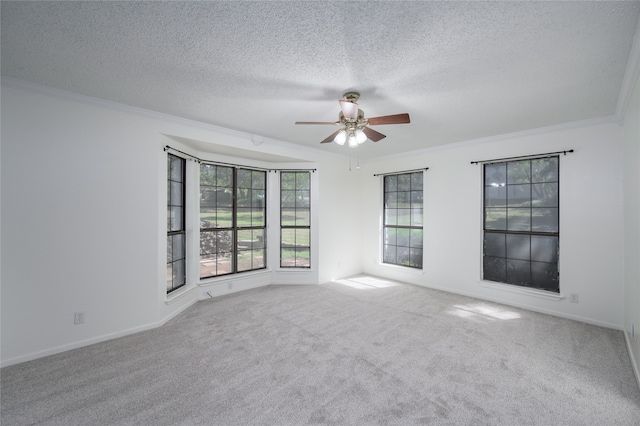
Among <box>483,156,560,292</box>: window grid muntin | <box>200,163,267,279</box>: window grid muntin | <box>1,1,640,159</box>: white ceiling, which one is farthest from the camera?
<box>200,163,267,279</box>: window grid muntin

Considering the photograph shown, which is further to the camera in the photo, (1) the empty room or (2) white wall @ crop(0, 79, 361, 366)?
(2) white wall @ crop(0, 79, 361, 366)

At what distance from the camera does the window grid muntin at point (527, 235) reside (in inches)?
148

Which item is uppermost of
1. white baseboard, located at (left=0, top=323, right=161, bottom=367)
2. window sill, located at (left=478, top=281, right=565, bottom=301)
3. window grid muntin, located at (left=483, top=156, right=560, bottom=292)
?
window grid muntin, located at (left=483, top=156, right=560, bottom=292)

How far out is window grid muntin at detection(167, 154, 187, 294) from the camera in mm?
3684

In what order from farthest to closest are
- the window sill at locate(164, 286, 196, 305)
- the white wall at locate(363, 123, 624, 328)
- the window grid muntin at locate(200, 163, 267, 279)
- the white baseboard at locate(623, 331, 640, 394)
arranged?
the window grid muntin at locate(200, 163, 267, 279)
the window sill at locate(164, 286, 196, 305)
the white wall at locate(363, 123, 624, 328)
the white baseboard at locate(623, 331, 640, 394)

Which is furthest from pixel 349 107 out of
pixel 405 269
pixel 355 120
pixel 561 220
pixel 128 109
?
pixel 405 269

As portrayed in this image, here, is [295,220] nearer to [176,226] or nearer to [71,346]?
[176,226]

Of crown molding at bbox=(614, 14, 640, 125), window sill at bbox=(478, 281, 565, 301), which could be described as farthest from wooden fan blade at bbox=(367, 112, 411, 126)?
window sill at bbox=(478, 281, 565, 301)

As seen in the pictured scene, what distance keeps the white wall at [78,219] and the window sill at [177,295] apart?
3 cm

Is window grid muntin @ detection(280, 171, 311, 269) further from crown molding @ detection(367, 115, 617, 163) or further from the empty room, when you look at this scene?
crown molding @ detection(367, 115, 617, 163)

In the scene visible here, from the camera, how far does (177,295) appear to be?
12.0 ft

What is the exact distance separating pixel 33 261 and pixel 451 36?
3940mm

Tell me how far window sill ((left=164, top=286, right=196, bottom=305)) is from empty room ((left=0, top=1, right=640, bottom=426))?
7 centimetres

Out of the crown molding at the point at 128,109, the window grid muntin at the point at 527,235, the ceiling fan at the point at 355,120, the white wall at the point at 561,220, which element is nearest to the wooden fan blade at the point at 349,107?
the ceiling fan at the point at 355,120
